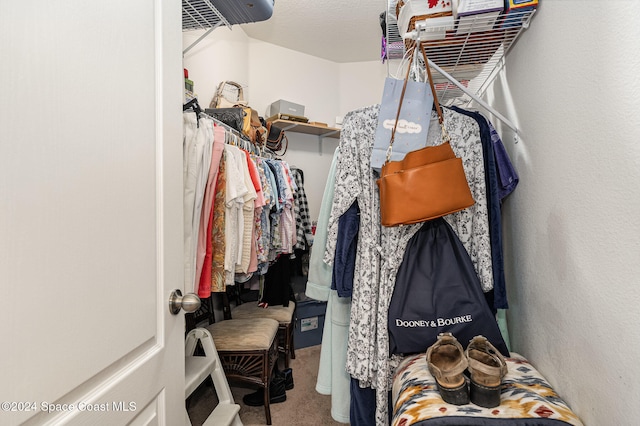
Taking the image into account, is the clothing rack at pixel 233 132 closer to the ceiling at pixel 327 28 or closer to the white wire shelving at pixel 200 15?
the white wire shelving at pixel 200 15

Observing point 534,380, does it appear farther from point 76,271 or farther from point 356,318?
point 76,271

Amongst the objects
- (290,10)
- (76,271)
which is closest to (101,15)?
(76,271)

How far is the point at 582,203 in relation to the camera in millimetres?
710

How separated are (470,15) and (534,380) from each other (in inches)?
39.0

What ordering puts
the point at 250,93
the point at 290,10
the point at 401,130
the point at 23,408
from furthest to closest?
the point at 250,93
the point at 290,10
the point at 401,130
the point at 23,408

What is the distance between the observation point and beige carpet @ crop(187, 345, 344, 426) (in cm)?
173

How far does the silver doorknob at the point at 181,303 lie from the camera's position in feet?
2.44

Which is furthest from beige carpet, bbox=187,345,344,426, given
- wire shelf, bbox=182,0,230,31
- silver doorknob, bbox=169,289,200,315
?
wire shelf, bbox=182,0,230,31

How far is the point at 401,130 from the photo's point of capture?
1.01m

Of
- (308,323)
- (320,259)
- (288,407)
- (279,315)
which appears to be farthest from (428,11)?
(308,323)

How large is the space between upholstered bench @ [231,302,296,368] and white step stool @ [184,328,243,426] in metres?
0.55

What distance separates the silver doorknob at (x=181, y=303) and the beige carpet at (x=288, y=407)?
1.31 metres

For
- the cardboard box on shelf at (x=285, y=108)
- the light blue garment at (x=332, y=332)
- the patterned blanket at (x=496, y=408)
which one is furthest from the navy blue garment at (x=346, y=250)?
the cardboard box on shelf at (x=285, y=108)

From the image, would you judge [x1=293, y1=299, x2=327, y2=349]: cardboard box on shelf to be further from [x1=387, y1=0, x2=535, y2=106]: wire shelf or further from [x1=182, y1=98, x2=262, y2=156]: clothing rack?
[x1=387, y1=0, x2=535, y2=106]: wire shelf
